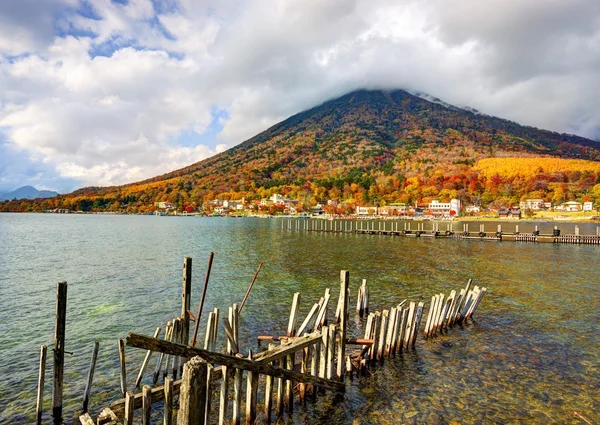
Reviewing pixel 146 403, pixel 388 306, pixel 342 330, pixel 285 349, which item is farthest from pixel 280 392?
pixel 388 306

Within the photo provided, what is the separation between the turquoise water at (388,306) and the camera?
9742mm

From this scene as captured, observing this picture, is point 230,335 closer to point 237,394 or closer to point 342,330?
point 237,394

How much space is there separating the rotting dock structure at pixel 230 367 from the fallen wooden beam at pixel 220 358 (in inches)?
0.6

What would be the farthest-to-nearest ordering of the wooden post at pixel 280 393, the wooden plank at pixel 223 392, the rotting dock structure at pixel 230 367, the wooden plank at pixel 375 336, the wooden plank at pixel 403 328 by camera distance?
the wooden plank at pixel 403 328 < the wooden plank at pixel 375 336 < the wooden post at pixel 280 393 < the wooden plank at pixel 223 392 < the rotting dock structure at pixel 230 367

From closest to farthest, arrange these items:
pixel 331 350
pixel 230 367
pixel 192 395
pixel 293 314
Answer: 1. pixel 192 395
2. pixel 230 367
3. pixel 331 350
4. pixel 293 314

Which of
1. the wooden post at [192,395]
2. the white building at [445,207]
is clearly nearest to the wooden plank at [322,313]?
the wooden post at [192,395]

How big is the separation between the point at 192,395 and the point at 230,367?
2.51 meters

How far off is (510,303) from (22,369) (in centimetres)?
2463

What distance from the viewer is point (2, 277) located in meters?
30.4

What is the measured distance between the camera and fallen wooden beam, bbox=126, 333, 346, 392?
529 centimetres

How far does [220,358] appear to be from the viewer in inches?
246

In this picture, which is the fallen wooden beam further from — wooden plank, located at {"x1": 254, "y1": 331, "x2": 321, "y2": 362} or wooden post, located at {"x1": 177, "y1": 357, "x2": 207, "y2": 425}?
wooden post, located at {"x1": 177, "y1": 357, "x2": 207, "y2": 425}

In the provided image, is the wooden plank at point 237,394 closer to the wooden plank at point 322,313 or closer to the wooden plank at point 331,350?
the wooden plank at point 331,350

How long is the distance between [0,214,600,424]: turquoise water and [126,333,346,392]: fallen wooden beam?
1429mm
